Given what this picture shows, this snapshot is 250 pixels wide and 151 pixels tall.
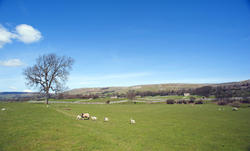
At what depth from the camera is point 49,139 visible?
12.6 metres

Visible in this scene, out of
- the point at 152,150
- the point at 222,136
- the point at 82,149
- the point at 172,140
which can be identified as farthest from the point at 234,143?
the point at 82,149

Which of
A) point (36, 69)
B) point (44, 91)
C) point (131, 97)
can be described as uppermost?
point (36, 69)

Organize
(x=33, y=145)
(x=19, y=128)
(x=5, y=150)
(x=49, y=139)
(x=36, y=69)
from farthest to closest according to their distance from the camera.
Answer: (x=36, y=69) → (x=19, y=128) → (x=49, y=139) → (x=33, y=145) → (x=5, y=150)

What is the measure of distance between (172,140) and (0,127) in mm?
18159

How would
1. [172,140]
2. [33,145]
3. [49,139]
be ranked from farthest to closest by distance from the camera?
[172,140]
[49,139]
[33,145]

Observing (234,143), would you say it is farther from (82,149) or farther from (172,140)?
(82,149)

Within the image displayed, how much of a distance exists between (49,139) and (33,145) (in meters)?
1.56

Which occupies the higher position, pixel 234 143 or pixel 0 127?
pixel 0 127

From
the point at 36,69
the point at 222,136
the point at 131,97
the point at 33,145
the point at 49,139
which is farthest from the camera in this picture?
the point at 131,97

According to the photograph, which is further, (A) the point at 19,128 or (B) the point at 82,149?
(A) the point at 19,128

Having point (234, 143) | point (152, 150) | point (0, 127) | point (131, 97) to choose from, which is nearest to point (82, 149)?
point (152, 150)

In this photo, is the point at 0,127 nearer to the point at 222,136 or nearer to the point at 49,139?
the point at 49,139

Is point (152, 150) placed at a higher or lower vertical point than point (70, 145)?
lower

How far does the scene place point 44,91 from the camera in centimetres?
→ 5162
